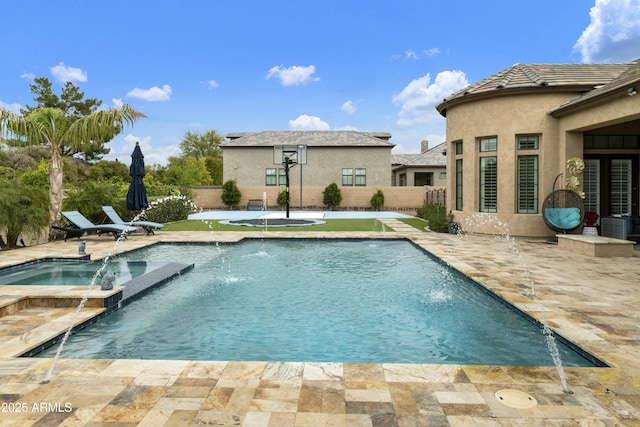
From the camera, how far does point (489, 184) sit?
13.6 meters

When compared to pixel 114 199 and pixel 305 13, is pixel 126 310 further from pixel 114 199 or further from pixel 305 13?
pixel 305 13

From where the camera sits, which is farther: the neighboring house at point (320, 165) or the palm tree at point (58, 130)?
the neighboring house at point (320, 165)

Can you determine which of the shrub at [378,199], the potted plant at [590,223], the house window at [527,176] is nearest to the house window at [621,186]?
A: the potted plant at [590,223]

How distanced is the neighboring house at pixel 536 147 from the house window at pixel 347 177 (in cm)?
1995

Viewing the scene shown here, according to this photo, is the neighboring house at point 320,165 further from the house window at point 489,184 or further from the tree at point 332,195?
the house window at point 489,184

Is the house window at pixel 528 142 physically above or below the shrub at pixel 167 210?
above

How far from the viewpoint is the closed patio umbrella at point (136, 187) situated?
1422cm

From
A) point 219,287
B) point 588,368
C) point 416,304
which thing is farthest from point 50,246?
point 588,368

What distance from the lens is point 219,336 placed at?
16.0ft

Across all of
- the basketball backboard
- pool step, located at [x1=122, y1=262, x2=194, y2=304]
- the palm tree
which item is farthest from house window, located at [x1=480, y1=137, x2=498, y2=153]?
the basketball backboard

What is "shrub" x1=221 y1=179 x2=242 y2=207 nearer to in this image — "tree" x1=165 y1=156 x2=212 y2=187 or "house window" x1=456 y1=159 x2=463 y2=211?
"tree" x1=165 y1=156 x2=212 y2=187

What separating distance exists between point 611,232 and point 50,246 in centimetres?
1532

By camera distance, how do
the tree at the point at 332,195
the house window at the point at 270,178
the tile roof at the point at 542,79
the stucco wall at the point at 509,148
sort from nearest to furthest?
1. the tile roof at the point at 542,79
2. the stucco wall at the point at 509,148
3. the tree at the point at 332,195
4. the house window at the point at 270,178

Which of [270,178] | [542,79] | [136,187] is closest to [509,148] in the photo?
[542,79]
